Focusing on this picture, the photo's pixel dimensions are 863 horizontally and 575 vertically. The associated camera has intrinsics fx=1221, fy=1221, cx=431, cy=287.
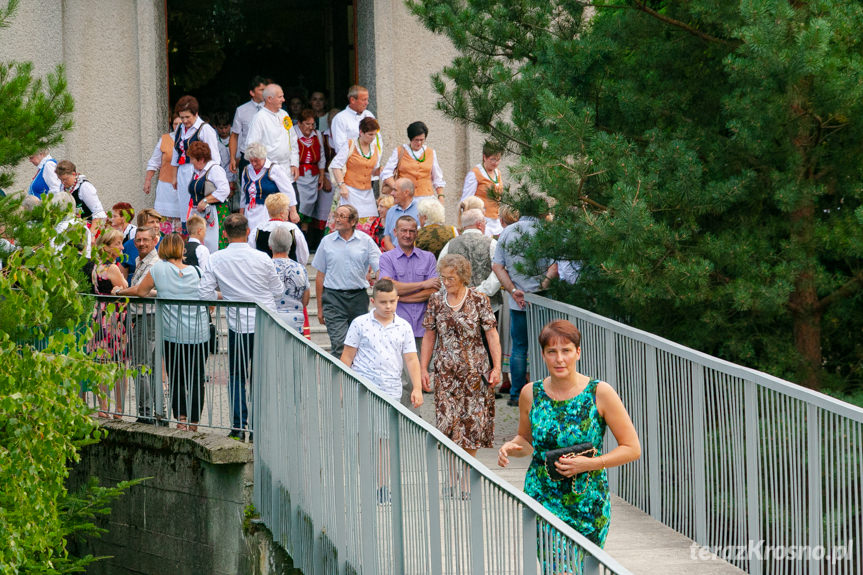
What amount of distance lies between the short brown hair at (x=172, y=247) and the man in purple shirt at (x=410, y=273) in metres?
1.64

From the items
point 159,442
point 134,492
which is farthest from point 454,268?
point 134,492

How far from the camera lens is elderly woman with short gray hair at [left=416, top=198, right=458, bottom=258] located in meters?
10.6

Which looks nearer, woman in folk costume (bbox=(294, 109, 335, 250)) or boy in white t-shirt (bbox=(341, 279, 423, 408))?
boy in white t-shirt (bbox=(341, 279, 423, 408))

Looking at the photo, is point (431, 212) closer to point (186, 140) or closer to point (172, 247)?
point (172, 247)

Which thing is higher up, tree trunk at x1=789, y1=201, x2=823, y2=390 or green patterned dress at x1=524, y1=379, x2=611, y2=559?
tree trunk at x1=789, y1=201, x2=823, y2=390

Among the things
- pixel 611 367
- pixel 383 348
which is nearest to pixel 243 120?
pixel 383 348

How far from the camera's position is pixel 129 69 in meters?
15.2

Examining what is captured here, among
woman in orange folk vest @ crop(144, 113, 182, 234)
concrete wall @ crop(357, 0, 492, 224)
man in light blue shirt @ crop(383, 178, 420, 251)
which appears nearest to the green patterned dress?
man in light blue shirt @ crop(383, 178, 420, 251)

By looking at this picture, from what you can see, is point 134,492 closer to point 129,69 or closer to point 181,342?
point 181,342

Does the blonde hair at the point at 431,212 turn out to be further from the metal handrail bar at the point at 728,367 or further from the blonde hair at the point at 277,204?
the metal handrail bar at the point at 728,367

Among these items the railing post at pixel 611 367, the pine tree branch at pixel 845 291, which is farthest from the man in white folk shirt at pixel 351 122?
the pine tree branch at pixel 845 291

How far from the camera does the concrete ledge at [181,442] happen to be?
28.7 feet

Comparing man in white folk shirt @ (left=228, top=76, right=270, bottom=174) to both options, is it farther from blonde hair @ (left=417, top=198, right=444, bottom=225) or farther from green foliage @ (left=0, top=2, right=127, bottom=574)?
green foliage @ (left=0, top=2, right=127, bottom=574)

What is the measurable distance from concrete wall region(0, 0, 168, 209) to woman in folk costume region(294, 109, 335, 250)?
1.90m
